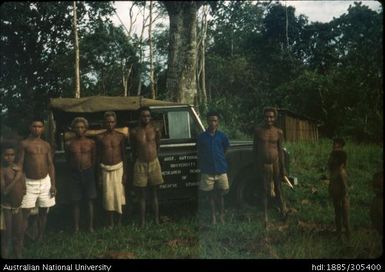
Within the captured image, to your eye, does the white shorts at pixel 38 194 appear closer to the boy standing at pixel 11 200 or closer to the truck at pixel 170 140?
the boy standing at pixel 11 200

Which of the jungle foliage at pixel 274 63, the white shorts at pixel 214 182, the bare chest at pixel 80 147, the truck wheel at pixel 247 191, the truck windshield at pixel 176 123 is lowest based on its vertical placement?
the truck wheel at pixel 247 191

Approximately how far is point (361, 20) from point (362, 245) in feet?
11.5

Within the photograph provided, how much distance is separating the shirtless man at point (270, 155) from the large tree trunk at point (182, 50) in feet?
6.24

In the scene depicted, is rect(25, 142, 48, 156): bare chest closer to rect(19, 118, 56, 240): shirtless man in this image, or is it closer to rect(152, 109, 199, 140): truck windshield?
rect(19, 118, 56, 240): shirtless man

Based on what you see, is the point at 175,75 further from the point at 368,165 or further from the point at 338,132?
the point at 368,165

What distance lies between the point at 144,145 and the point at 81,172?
0.89m

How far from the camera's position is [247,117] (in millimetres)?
7520

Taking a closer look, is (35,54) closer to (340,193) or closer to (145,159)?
(145,159)

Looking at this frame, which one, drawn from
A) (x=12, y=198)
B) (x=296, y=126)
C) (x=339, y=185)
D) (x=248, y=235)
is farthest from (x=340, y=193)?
(x=12, y=198)

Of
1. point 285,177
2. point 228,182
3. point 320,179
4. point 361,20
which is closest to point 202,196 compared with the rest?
point 228,182

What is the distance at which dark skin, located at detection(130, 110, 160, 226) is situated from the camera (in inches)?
220

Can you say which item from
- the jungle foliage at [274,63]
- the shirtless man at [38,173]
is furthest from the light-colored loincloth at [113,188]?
the jungle foliage at [274,63]

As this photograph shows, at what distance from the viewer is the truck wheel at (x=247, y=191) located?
19.9 ft

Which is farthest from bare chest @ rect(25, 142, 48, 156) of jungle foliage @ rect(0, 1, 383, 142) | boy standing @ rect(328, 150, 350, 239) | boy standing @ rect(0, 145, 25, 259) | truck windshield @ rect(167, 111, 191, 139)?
boy standing @ rect(328, 150, 350, 239)
